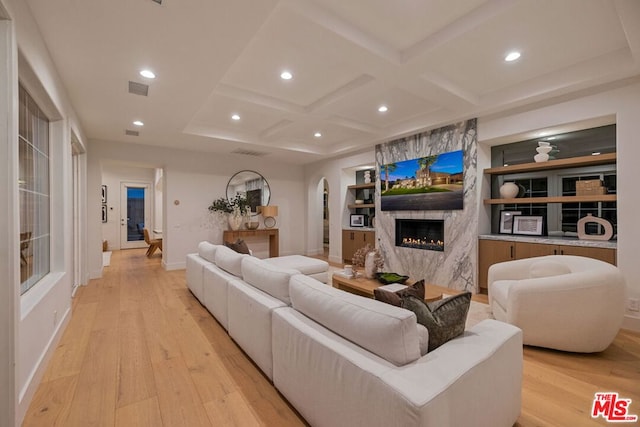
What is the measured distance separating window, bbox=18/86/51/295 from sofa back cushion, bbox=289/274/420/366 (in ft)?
6.78

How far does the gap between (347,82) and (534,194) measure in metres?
3.11

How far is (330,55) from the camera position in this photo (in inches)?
106

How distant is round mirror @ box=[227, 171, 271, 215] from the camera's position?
261 inches

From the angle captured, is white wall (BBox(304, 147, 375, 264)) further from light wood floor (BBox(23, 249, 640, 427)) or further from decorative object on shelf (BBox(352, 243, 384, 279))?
light wood floor (BBox(23, 249, 640, 427))

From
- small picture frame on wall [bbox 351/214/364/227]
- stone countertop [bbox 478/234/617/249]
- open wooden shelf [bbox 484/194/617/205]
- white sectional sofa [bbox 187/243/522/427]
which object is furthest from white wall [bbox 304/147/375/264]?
white sectional sofa [bbox 187/243/522/427]

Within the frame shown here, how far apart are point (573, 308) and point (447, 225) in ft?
7.45

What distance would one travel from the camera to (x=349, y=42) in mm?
2375

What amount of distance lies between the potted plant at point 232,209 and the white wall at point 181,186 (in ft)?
0.50

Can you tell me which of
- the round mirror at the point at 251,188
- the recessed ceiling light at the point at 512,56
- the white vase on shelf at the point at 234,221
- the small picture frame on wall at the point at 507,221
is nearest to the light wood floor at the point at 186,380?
the small picture frame on wall at the point at 507,221

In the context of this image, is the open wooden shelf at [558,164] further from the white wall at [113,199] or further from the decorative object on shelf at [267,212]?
the white wall at [113,199]

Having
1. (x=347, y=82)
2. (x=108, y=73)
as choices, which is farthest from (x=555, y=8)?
(x=108, y=73)

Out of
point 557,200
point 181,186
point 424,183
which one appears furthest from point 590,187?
point 181,186

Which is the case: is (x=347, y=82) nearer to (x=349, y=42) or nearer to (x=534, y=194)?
(x=349, y=42)

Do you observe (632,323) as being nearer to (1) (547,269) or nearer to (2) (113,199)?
(1) (547,269)
